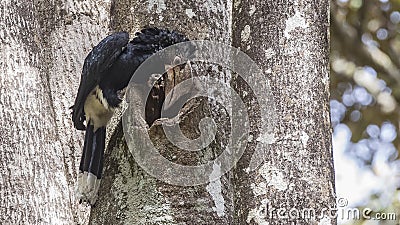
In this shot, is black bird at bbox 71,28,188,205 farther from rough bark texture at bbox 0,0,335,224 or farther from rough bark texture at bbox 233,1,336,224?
rough bark texture at bbox 233,1,336,224

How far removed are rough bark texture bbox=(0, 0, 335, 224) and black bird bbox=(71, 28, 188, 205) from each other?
0.07m

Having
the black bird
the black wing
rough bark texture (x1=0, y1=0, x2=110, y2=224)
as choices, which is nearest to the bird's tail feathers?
the black bird

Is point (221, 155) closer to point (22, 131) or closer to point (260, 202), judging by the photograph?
point (260, 202)

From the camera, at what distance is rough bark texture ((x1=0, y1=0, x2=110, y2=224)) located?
2240mm

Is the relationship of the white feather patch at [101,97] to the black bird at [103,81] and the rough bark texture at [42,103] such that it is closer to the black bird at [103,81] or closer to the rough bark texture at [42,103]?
the black bird at [103,81]

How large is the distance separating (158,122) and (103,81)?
429mm

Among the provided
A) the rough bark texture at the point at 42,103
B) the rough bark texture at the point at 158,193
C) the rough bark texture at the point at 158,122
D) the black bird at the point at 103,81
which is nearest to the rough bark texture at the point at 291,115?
the rough bark texture at the point at 158,122

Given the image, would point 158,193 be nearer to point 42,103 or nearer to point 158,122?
point 158,122

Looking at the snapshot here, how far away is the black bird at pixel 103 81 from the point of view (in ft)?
6.00

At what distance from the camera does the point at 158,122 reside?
5.40ft

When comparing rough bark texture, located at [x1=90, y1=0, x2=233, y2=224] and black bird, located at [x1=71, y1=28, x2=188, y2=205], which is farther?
black bird, located at [x1=71, y1=28, x2=188, y2=205]

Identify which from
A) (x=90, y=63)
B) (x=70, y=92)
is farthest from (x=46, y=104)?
(x=90, y=63)

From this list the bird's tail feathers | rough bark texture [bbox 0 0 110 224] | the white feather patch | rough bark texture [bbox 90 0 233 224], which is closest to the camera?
rough bark texture [bbox 90 0 233 224]

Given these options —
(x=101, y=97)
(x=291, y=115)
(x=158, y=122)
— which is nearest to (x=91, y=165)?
(x=101, y=97)
